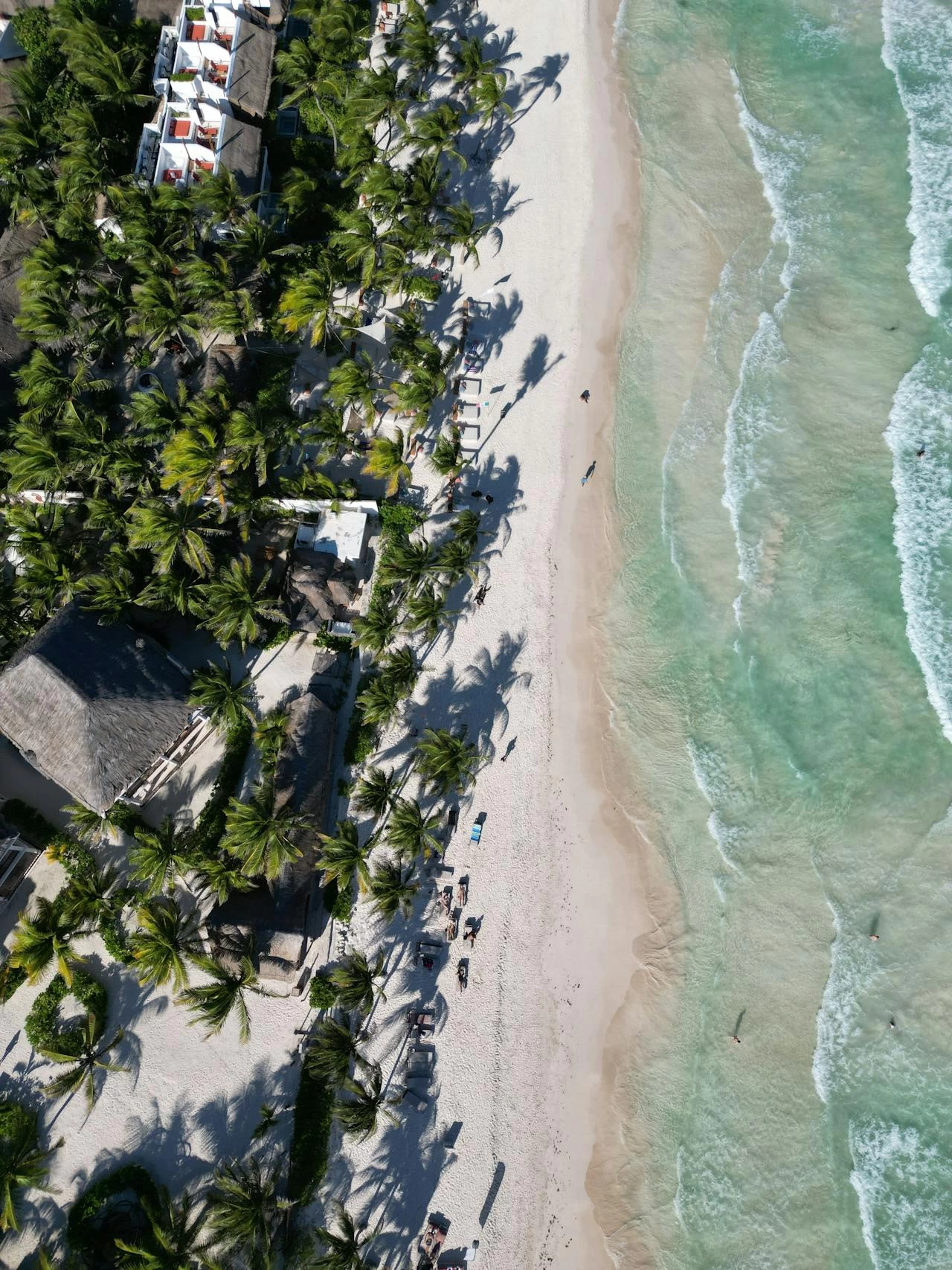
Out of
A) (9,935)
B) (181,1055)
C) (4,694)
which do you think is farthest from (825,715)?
(9,935)

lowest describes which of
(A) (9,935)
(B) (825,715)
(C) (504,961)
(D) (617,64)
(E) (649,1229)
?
(E) (649,1229)

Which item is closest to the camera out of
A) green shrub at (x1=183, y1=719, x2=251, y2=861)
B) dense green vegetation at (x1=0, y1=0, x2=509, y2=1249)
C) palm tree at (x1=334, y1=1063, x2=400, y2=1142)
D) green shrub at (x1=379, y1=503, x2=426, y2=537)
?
palm tree at (x1=334, y1=1063, x2=400, y2=1142)

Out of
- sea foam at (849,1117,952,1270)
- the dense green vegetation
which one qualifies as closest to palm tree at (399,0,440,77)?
the dense green vegetation

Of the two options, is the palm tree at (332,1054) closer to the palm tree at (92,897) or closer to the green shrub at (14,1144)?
the palm tree at (92,897)

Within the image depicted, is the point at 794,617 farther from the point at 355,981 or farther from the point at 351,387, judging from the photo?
the point at 355,981

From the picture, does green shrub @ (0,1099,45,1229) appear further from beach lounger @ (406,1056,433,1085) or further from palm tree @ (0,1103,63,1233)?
beach lounger @ (406,1056,433,1085)

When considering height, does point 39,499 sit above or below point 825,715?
above

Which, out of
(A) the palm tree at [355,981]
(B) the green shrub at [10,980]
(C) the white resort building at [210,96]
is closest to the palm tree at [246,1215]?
(A) the palm tree at [355,981]

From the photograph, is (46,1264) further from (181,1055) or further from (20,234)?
(20,234)
